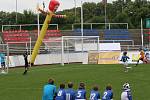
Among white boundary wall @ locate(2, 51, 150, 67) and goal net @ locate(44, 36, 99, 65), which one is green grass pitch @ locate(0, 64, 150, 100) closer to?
white boundary wall @ locate(2, 51, 150, 67)

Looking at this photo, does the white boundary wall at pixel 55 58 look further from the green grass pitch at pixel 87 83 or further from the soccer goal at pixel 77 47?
the green grass pitch at pixel 87 83

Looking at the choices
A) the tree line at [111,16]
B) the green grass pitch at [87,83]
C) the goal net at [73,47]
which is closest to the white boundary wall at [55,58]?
the goal net at [73,47]

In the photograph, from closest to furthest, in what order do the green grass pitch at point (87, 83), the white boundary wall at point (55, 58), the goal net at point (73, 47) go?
the green grass pitch at point (87, 83) → the white boundary wall at point (55, 58) → the goal net at point (73, 47)

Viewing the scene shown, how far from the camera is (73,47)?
6731 cm

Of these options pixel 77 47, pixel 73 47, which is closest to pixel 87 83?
pixel 77 47

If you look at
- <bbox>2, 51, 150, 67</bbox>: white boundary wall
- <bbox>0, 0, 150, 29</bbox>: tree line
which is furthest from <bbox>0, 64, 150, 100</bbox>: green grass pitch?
<bbox>0, 0, 150, 29</bbox>: tree line

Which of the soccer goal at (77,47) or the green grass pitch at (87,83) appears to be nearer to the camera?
the green grass pitch at (87,83)

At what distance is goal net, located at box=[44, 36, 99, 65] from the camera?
208 feet

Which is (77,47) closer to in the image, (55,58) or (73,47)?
(73,47)

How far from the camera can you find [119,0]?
460 ft

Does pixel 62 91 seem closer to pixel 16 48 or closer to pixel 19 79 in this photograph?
pixel 19 79

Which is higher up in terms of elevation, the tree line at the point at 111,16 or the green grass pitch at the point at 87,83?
the tree line at the point at 111,16

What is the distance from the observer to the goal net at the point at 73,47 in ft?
208

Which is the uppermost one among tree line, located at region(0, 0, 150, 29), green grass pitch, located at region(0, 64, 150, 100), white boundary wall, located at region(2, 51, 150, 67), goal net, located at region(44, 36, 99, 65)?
tree line, located at region(0, 0, 150, 29)
